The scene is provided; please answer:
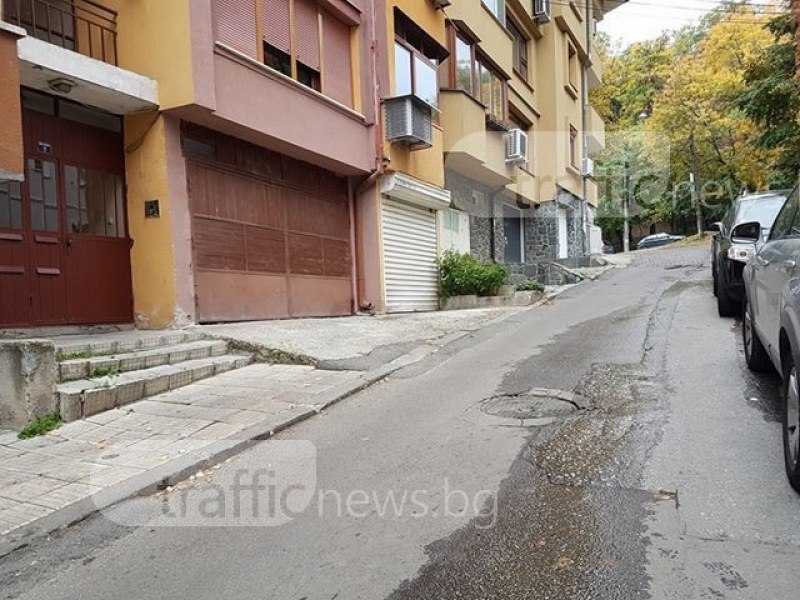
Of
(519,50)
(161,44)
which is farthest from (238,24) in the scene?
(519,50)

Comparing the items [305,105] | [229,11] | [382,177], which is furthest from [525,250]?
[229,11]

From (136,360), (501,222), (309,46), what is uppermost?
(309,46)

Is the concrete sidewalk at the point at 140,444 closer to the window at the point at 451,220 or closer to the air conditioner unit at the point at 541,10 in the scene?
the window at the point at 451,220

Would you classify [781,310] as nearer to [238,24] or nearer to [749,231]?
[749,231]

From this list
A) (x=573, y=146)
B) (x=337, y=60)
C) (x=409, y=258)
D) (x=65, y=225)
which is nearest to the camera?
(x=65, y=225)

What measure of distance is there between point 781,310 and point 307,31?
31.5 feet

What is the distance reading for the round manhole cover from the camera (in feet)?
17.7

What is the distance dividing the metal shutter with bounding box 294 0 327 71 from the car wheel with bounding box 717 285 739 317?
7.94 m

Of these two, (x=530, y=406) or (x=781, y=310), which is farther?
(x=530, y=406)

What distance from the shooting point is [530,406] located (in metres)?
5.67

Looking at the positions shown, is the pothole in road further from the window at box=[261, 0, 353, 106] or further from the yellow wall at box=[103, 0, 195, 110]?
the window at box=[261, 0, 353, 106]

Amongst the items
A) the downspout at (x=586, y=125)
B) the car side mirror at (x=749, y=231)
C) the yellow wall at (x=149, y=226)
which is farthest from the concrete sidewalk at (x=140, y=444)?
the downspout at (x=586, y=125)

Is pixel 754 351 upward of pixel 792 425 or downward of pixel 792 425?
upward

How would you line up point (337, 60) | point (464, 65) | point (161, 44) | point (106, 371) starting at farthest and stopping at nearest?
point (464, 65)
point (337, 60)
point (161, 44)
point (106, 371)
